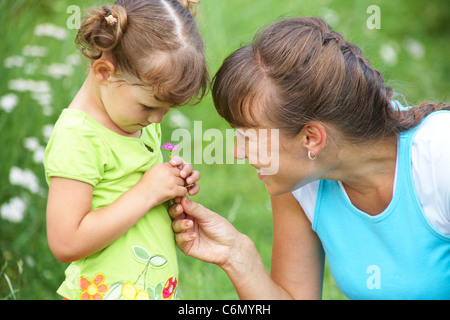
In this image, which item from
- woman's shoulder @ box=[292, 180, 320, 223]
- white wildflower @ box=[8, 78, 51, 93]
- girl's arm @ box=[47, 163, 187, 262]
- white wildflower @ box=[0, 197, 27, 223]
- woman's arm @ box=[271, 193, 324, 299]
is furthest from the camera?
white wildflower @ box=[8, 78, 51, 93]

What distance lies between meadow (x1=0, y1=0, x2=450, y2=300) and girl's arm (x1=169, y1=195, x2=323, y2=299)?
0.56 metres

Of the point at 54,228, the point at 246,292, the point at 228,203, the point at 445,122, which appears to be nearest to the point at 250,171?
the point at 228,203

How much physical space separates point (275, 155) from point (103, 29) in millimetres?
674

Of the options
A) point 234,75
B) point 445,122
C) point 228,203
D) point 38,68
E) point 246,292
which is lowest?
point 246,292

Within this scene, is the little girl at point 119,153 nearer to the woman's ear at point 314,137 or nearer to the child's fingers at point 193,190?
the child's fingers at point 193,190

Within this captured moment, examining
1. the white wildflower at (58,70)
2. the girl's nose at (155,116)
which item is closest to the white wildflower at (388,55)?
the white wildflower at (58,70)

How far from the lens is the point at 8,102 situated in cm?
286

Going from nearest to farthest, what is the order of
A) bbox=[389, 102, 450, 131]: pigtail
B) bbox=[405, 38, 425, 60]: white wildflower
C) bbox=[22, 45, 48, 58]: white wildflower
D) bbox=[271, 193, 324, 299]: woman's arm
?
1. bbox=[389, 102, 450, 131]: pigtail
2. bbox=[271, 193, 324, 299]: woman's arm
3. bbox=[22, 45, 48, 58]: white wildflower
4. bbox=[405, 38, 425, 60]: white wildflower

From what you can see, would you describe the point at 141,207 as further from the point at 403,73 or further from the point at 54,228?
the point at 403,73

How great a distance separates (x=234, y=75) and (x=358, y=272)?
852mm

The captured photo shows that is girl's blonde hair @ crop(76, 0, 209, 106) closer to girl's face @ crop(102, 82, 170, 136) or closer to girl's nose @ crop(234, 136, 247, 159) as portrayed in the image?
girl's face @ crop(102, 82, 170, 136)

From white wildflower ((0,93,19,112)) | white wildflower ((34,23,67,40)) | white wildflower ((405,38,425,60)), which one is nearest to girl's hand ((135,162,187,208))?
white wildflower ((0,93,19,112))

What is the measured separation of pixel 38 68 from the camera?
337cm

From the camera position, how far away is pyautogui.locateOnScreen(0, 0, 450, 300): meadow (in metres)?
2.83
